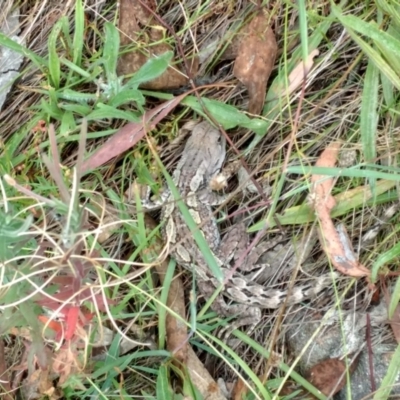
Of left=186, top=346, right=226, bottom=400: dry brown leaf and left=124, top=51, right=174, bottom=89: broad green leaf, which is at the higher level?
left=124, top=51, right=174, bottom=89: broad green leaf

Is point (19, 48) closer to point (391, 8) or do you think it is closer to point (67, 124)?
point (67, 124)

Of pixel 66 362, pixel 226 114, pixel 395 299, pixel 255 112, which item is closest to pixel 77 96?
pixel 226 114

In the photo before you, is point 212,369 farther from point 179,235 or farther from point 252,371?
point 179,235

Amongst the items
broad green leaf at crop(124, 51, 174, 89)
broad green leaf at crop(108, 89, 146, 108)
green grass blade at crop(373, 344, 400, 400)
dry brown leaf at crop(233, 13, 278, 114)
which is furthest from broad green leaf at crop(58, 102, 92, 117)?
green grass blade at crop(373, 344, 400, 400)

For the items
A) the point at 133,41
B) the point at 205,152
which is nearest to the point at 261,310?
the point at 205,152

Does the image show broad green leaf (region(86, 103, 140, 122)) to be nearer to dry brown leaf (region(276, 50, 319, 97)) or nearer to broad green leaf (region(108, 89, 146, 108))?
broad green leaf (region(108, 89, 146, 108))
